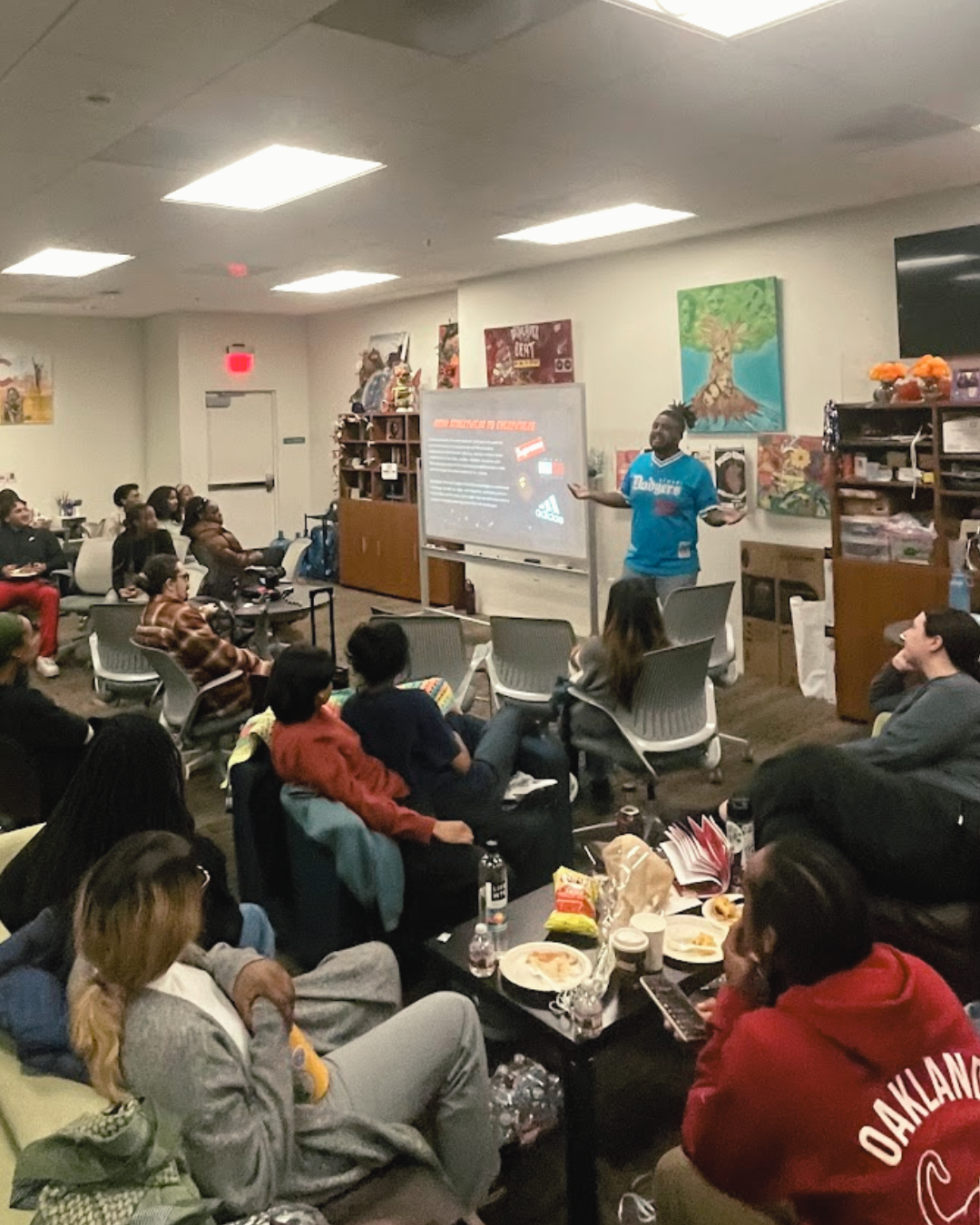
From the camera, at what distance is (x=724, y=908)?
2.64 meters

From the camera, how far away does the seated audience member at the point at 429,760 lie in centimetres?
320

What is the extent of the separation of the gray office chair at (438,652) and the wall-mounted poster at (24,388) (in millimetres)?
7373

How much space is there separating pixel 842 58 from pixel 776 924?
9.38 feet

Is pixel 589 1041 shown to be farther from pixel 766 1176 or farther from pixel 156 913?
pixel 156 913

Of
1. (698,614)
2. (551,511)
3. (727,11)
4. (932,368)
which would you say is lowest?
(698,614)

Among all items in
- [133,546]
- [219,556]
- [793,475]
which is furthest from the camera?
[133,546]

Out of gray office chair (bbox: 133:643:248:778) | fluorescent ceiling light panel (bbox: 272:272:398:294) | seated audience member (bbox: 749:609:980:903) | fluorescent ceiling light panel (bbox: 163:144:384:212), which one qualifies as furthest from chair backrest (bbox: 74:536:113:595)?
seated audience member (bbox: 749:609:980:903)

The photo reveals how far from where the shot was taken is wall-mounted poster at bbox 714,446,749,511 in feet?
21.9

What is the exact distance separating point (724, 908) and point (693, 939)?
0.50 feet

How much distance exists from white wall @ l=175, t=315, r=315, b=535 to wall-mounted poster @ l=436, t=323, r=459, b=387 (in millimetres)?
2454

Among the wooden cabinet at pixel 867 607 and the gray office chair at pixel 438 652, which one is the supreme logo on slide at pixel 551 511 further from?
the gray office chair at pixel 438 652

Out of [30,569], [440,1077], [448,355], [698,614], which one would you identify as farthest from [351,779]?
[448,355]

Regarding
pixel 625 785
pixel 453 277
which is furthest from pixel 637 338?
pixel 625 785

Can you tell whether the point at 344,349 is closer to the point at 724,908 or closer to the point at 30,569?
the point at 30,569
